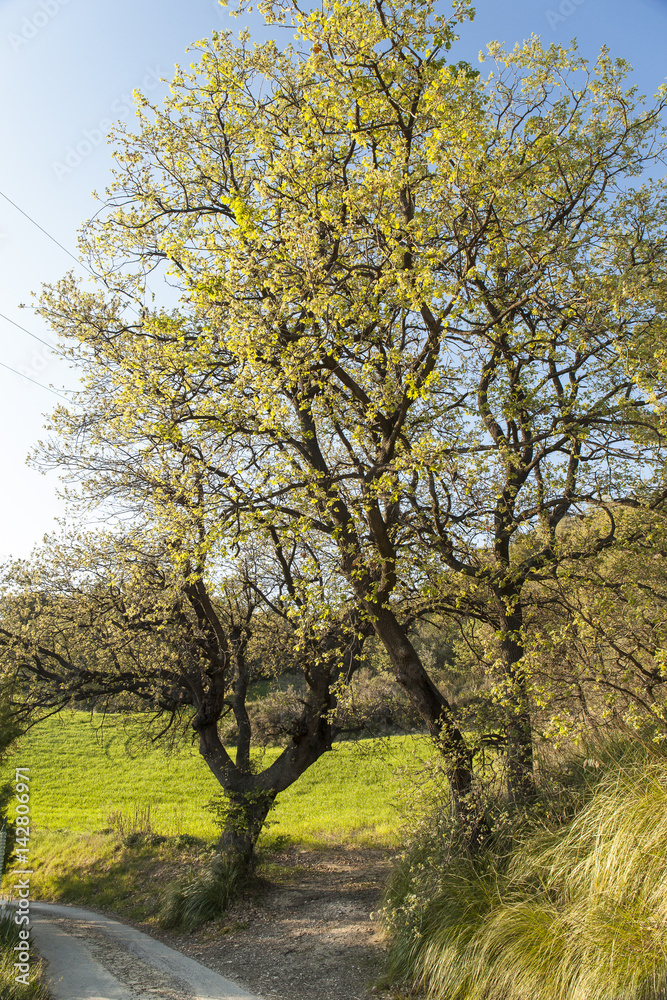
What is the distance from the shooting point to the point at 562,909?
500 cm

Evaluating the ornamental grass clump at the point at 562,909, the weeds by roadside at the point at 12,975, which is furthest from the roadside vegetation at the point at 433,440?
the weeds by roadside at the point at 12,975

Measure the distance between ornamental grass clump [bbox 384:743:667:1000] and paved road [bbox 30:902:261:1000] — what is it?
7.16ft

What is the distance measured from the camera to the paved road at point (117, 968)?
246 inches

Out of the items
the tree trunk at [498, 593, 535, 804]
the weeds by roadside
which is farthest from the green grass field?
the weeds by roadside

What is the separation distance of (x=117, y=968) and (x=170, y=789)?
1702 cm

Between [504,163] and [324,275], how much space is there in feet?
6.94

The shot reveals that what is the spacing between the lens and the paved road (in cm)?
626

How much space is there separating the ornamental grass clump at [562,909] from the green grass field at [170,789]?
15.8ft

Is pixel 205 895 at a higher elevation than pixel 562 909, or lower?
lower

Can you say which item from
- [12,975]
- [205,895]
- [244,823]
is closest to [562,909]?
[12,975]

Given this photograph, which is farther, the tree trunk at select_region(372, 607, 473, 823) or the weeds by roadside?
the tree trunk at select_region(372, 607, 473, 823)

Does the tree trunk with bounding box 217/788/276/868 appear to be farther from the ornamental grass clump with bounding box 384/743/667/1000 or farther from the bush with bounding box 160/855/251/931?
the ornamental grass clump with bounding box 384/743/667/1000

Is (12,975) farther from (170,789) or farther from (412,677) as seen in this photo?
(170,789)

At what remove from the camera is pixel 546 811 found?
6.19 m
